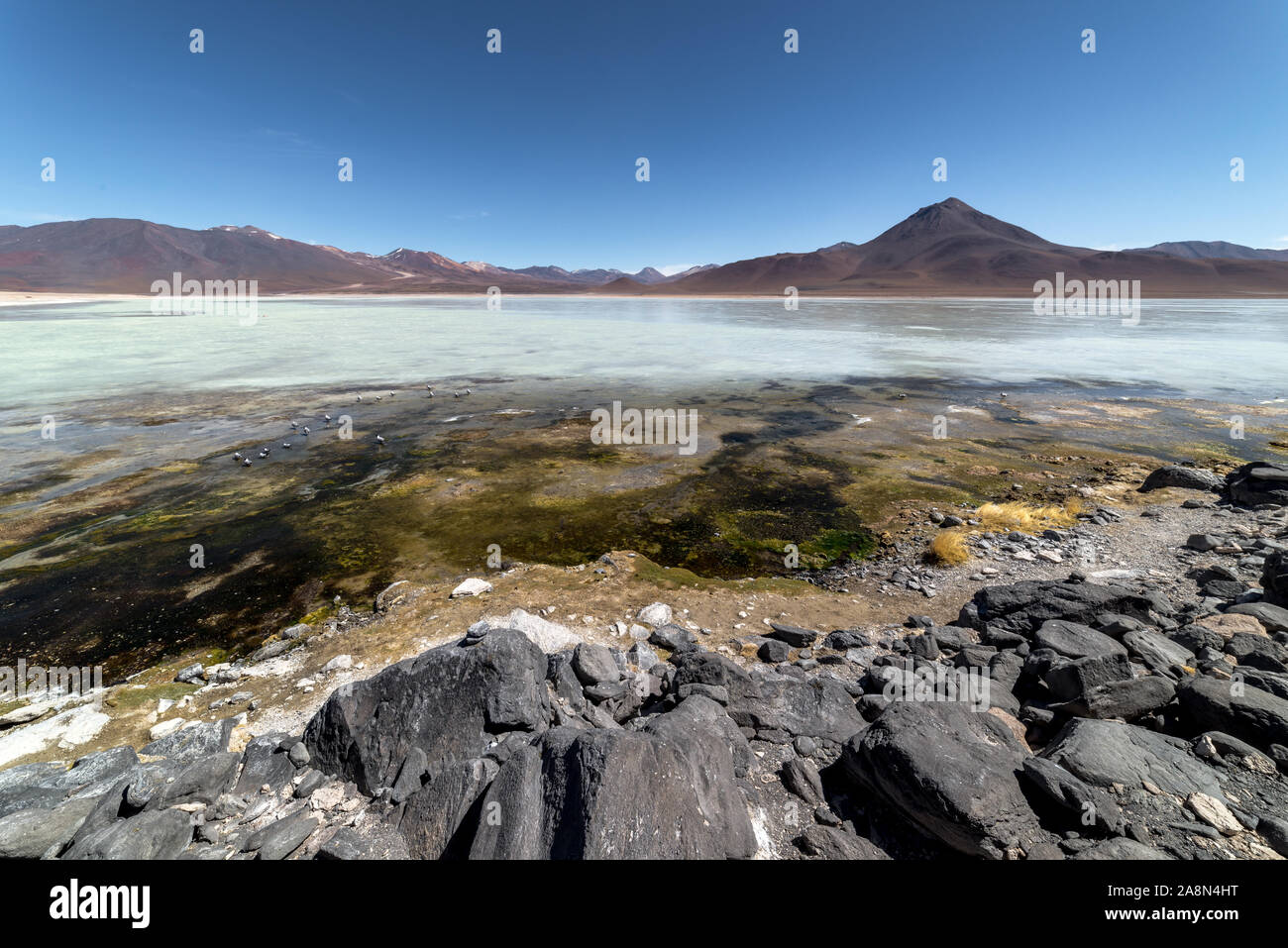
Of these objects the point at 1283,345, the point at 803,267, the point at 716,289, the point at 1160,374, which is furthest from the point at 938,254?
the point at 1160,374

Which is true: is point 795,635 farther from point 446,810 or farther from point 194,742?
point 194,742

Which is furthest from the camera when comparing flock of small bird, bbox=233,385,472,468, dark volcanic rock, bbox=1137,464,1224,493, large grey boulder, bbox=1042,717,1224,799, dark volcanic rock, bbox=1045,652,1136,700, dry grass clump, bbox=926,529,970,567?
flock of small bird, bbox=233,385,472,468

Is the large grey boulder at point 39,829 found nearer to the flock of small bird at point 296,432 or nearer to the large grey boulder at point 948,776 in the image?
the large grey boulder at point 948,776

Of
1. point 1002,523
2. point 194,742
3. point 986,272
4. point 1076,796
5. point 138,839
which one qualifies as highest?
point 986,272

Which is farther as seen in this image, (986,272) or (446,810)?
(986,272)

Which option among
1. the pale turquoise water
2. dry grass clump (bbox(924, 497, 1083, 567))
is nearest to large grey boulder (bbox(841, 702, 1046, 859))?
dry grass clump (bbox(924, 497, 1083, 567))

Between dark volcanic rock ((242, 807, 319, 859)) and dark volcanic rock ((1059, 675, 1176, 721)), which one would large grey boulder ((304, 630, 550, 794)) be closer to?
dark volcanic rock ((242, 807, 319, 859))

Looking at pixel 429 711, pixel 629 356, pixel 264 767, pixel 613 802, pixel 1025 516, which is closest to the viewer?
pixel 613 802

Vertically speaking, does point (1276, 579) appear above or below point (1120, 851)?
above

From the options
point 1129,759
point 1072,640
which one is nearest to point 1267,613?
point 1072,640
